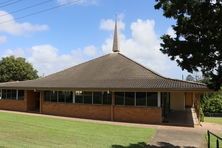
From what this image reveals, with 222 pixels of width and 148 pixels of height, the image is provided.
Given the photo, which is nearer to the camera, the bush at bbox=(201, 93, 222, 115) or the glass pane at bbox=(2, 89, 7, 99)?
the glass pane at bbox=(2, 89, 7, 99)

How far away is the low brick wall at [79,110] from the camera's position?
1198 inches

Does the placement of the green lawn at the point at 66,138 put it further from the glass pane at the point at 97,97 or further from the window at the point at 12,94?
the window at the point at 12,94

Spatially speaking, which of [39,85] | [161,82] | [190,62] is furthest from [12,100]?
[190,62]

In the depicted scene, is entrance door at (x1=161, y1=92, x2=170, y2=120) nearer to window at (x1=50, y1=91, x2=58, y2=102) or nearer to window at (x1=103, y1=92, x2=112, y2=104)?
window at (x1=103, y1=92, x2=112, y2=104)

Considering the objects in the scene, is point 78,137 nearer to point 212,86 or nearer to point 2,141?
point 2,141

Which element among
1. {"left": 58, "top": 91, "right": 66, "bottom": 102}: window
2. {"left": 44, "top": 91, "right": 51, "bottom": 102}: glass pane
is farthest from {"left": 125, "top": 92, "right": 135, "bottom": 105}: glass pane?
{"left": 44, "top": 91, "right": 51, "bottom": 102}: glass pane

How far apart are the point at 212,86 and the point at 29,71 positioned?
56.6 meters

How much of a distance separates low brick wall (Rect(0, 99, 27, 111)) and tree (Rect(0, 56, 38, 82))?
95.6 ft

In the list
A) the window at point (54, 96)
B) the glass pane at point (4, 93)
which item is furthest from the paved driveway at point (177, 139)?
the glass pane at point (4, 93)

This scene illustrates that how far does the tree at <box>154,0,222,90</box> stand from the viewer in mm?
15234

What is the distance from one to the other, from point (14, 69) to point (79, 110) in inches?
1541

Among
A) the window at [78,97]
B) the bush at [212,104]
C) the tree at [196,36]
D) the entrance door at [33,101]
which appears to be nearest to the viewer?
the tree at [196,36]

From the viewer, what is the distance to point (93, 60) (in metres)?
38.2

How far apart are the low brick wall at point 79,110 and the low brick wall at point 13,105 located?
3.42m
